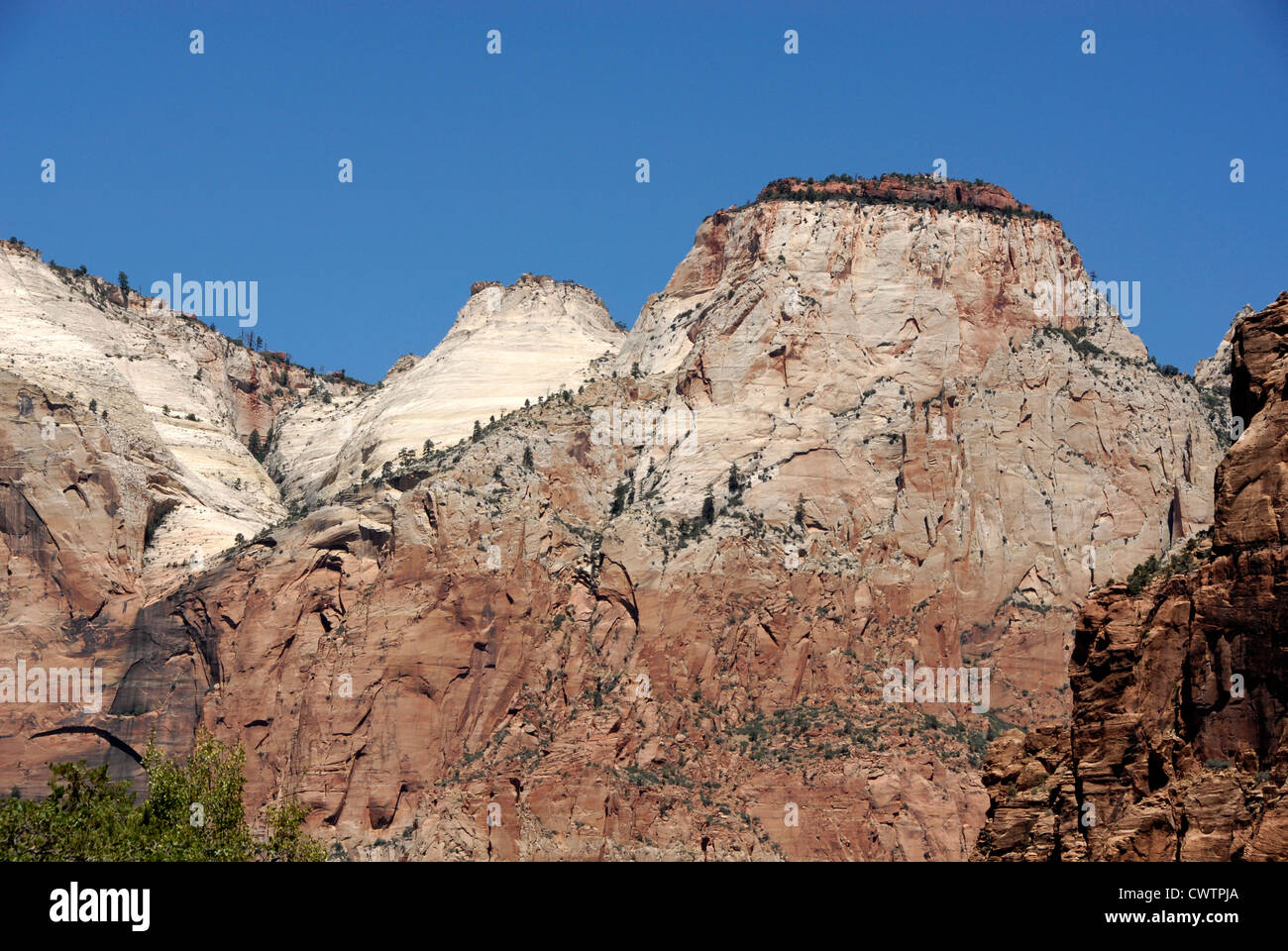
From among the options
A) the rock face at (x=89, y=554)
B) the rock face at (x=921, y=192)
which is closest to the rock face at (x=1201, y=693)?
the rock face at (x=89, y=554)

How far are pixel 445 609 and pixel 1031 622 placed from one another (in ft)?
120

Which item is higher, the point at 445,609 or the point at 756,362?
the point at 756,362

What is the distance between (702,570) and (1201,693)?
253 feet

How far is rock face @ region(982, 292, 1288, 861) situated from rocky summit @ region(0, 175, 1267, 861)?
5226 centimetres

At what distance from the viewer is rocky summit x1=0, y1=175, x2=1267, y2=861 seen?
132500 mm

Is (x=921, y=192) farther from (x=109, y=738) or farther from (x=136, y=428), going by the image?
(x=109, y=738)

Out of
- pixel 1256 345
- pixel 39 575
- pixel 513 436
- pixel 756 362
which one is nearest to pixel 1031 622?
pixel 756 362

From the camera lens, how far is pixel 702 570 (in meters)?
142

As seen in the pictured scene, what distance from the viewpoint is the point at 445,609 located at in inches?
5674

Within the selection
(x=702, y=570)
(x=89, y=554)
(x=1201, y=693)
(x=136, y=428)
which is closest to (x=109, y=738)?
(x=89, y=554)

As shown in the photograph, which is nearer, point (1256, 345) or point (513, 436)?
point (1256, 345)

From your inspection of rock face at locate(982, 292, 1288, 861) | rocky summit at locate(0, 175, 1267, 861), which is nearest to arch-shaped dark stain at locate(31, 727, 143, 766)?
rocky summit at locate(0, 175, 1267, 861)

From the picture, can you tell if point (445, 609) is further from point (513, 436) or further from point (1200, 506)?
point (1200, 506)

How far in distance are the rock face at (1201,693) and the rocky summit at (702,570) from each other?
52.3 m
